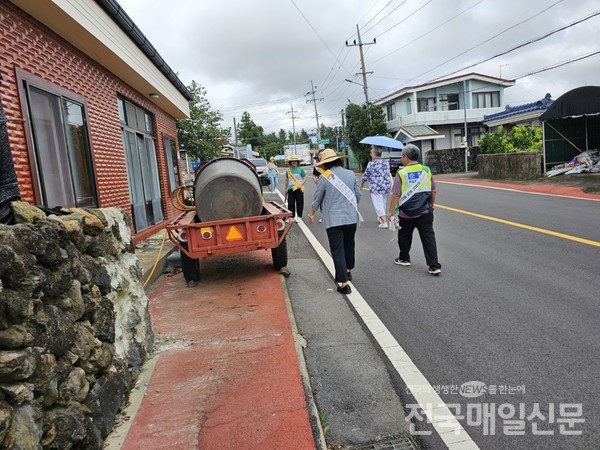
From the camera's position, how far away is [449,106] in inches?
1548

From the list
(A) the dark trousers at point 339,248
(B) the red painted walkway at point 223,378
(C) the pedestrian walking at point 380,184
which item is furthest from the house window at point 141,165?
(A) the dark trousers at point 339,248

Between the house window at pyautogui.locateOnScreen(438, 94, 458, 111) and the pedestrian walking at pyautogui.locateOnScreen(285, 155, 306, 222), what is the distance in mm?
30557

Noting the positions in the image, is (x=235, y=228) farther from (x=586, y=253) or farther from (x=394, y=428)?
(x=586, y=253)

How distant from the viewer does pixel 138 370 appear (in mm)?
3809

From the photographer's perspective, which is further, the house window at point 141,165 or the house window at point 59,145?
the house window at point 141,165

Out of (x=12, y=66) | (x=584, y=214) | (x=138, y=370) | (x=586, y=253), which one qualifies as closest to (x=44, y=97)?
(x=12, y=66)

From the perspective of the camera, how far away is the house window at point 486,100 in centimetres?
3922

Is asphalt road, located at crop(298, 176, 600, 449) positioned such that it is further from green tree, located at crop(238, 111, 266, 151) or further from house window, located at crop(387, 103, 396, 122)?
green tree, located at crop(238, 111, 266, 151)

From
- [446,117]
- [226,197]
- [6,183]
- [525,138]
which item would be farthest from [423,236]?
[446,117]

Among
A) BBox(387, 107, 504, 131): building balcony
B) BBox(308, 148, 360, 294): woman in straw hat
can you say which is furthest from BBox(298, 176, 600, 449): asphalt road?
BBox(387, 107, 504, 131): building balcony

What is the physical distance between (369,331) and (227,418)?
1.86 metres

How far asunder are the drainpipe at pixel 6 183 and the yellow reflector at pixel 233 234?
3479 millimetres

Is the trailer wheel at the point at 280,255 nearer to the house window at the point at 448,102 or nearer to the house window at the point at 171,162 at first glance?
the house window at the point at 171,162

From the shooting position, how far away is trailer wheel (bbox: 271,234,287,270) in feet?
22.0
